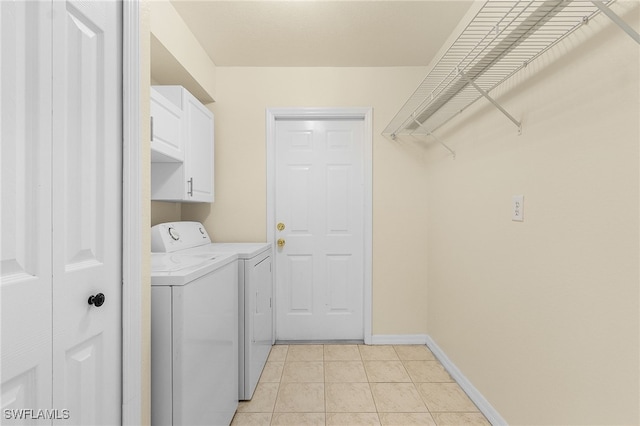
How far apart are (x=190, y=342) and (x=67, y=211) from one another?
670 mm

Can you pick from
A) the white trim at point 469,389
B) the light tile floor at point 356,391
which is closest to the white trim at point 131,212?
the light tile floor at point 356,391

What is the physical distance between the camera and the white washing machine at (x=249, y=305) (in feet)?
6.21

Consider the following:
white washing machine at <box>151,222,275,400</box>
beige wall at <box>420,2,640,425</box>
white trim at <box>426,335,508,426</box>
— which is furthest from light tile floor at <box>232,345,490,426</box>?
beige wall at <box>420,2,640,425</box>

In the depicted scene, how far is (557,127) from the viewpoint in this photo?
1230 millimetres

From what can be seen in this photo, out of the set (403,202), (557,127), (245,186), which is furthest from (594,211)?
(245,186)

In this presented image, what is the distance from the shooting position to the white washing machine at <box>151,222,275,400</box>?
1.89m

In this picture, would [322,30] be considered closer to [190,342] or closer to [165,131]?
[165,131]

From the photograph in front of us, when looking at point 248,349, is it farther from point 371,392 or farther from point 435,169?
point 435,169

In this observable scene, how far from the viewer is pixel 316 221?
282 centimetres

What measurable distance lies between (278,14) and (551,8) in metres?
1.54

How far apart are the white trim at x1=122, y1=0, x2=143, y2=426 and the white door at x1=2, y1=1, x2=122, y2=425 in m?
0.02

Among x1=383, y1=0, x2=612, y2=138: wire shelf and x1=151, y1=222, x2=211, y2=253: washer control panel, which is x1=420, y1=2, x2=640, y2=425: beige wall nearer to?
x1=383, y1=0, x2=612, y2=138: wire shelf

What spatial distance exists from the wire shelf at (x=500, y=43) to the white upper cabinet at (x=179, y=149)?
1.50 metres

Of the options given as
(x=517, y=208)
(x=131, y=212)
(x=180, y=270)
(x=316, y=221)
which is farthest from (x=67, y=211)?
(x=316, y=221)
